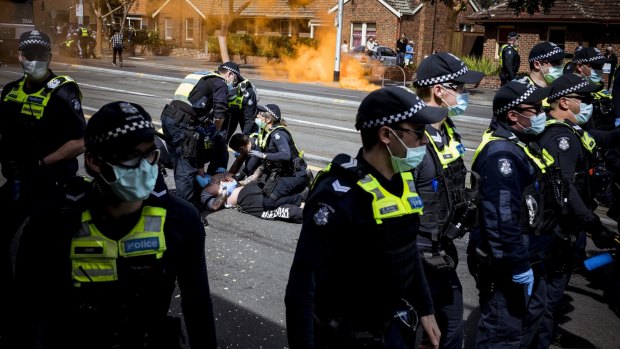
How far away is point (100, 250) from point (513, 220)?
2315 mm

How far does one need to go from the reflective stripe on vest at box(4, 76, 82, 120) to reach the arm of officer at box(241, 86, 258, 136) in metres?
4.83

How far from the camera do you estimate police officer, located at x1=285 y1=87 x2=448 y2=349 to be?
2.61m

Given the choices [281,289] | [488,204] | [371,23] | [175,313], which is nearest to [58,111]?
[175,313]

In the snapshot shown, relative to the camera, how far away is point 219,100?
27.8 feet

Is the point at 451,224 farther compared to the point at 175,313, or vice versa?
the point at 175,313

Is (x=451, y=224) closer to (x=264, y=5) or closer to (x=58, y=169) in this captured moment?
(x=58, y=169)

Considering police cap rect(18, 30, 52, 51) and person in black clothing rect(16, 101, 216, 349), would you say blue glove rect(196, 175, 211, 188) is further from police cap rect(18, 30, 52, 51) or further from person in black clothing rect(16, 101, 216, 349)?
person in black clothing rect(16, 101, 216, 349)

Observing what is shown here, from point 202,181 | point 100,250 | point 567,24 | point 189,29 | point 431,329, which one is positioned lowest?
point 202,181

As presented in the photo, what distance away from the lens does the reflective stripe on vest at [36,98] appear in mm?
4648

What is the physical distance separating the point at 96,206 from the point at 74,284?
0.31 m

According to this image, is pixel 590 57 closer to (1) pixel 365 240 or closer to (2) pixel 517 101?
(2) pixel 517 101

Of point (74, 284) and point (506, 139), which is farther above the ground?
point (506, 139)

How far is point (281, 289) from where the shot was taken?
5.57 m

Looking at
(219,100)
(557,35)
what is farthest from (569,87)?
(557,35)
